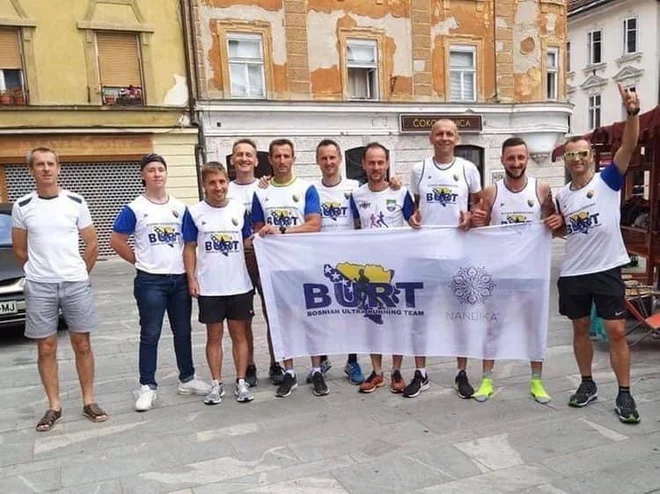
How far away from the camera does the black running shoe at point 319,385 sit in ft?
15.0

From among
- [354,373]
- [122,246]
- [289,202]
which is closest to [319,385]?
[354,373]

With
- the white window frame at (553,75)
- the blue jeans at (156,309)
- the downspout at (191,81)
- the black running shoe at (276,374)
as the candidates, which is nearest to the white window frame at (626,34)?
the white window frame at (553,75)

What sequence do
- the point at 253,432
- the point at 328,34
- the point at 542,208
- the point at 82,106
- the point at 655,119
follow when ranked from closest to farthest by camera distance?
the point at 253,432 < the point at 542,208 < the point at 655,119 < the point at 82,106 < the point at 328,34

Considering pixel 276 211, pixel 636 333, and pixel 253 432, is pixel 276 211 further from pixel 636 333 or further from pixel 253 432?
pixel 636 333

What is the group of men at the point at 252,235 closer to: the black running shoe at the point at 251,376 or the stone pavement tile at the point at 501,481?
the black running shoe at the point at 251,376

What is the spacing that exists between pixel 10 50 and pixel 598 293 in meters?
15.5

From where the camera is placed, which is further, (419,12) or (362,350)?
(419,12)

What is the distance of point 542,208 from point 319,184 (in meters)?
1.79

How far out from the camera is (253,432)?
3.92 m

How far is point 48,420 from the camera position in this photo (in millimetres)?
4109

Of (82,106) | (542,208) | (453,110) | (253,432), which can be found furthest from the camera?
(453,110)

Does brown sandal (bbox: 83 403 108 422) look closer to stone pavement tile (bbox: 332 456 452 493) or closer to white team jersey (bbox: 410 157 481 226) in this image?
stone pavement tile (bbox: 332 456 452 493)

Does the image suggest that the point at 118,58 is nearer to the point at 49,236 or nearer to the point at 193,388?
the point at 49,236

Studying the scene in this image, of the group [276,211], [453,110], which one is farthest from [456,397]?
[453,110]
